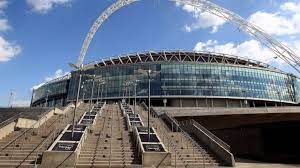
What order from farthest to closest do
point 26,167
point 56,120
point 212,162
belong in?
point 56,120, point 212,162, point 26,167

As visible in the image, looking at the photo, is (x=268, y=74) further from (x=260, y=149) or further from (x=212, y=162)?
(x=212, y=162)

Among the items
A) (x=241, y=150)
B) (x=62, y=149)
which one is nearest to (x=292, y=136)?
(x=241, y=150)

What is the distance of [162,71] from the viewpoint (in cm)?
9050

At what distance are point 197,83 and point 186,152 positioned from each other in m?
65.1

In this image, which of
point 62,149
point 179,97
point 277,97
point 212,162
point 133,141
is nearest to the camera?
point 62,149

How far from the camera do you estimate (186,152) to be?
83.9 feet

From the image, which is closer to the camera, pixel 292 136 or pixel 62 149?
pixel 62 149

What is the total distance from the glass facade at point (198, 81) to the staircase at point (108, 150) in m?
57.9

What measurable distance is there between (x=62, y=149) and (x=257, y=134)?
160 feet

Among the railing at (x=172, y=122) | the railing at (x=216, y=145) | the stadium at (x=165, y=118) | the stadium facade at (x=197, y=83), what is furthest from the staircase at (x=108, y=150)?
the stadium facade at (x=197, y=83)

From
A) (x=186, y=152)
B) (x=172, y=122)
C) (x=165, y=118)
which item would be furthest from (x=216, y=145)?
(x=165, y=118)

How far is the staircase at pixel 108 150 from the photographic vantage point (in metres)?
21.4

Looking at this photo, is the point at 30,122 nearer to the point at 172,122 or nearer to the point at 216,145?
the point at 172,122

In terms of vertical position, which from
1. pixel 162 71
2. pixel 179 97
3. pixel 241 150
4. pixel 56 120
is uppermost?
pixel 162 71
